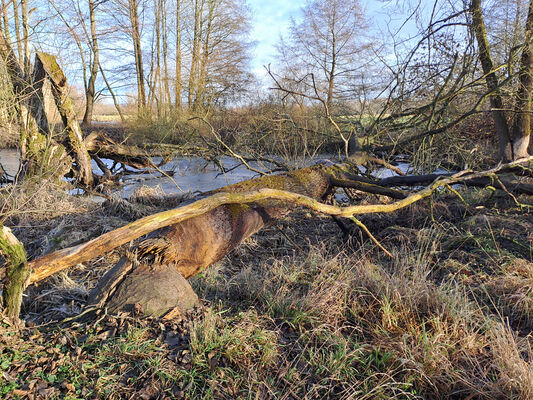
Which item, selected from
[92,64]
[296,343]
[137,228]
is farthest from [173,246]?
[92,64]

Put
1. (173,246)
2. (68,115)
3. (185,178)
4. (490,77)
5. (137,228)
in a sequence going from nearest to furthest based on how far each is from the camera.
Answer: (137,228), (173,246), (68,115), (490,77), (185,178)

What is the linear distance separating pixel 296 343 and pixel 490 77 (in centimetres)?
632

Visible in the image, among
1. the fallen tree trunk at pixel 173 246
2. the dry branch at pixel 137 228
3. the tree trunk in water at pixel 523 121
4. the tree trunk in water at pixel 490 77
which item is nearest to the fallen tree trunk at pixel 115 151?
the fallen tree trunk at pixel 173 246

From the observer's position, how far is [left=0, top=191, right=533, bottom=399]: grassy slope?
1600 mm

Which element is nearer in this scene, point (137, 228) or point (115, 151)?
point (137, 228)

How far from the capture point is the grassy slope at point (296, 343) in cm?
160

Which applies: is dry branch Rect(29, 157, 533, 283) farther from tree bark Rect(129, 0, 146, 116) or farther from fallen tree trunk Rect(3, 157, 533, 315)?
tree bark Rect(129, 0, 146, 116)

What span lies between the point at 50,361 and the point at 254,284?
133 centimetres

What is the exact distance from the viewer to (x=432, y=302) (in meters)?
2.22

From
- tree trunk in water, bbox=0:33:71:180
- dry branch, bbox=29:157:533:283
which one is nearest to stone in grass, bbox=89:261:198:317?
dry branch, bbox=29:157:533:283

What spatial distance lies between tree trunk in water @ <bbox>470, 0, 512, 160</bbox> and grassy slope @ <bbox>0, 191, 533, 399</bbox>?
12.8 ft

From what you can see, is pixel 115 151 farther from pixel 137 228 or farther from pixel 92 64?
pixel 92 64

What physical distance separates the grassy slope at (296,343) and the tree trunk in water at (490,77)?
389 centimetres

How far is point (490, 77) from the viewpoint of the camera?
6.15 m
